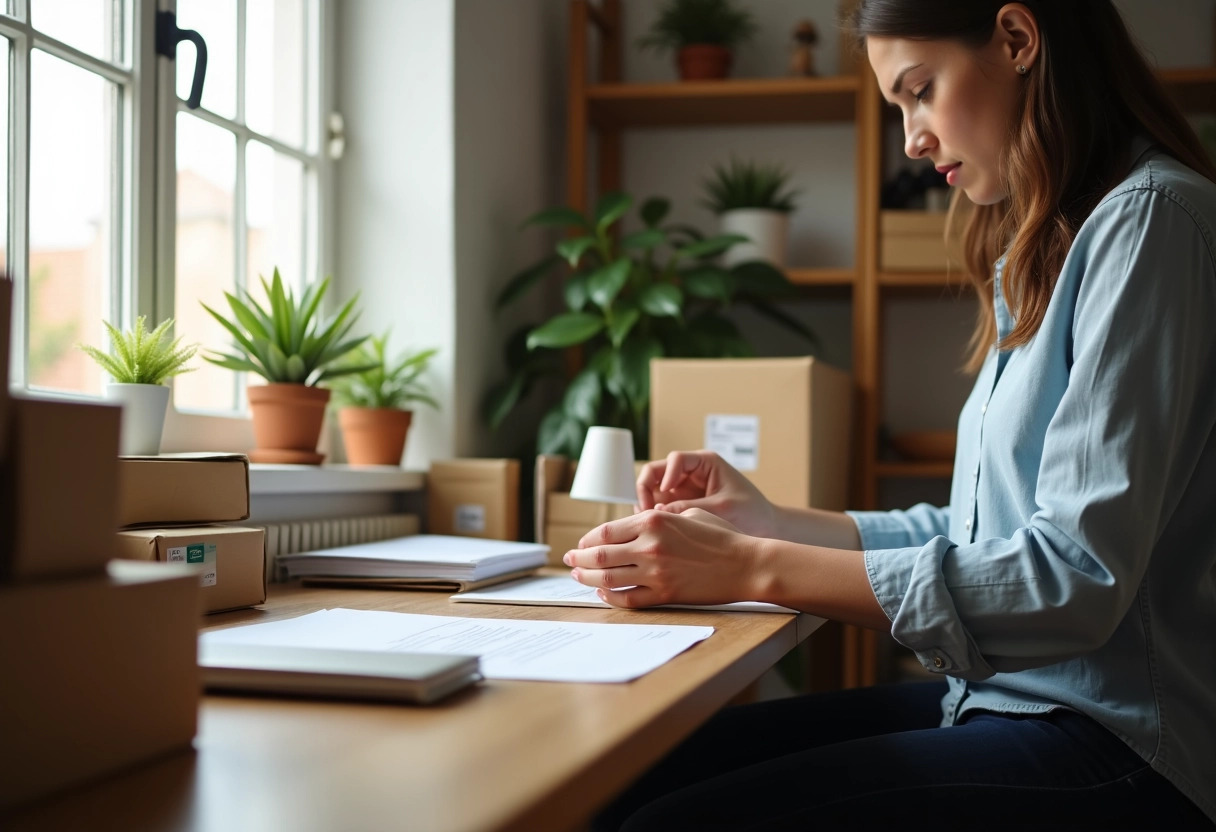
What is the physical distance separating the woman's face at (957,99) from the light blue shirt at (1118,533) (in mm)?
180

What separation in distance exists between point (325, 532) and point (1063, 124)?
44.6 inches

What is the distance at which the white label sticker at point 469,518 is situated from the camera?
6.11 feet

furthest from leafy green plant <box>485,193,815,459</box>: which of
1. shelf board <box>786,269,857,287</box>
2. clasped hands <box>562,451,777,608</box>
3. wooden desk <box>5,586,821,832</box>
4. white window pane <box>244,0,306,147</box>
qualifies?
wooden desk <box>5,586,821,832</box>

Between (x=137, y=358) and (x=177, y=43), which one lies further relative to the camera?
(x=177, y=43)

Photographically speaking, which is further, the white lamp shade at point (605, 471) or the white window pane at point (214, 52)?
the white window pane at point (214, 52)

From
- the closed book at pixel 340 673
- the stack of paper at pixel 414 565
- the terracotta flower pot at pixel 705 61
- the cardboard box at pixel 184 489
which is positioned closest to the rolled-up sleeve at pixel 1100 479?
the closed book at pixel 340 673

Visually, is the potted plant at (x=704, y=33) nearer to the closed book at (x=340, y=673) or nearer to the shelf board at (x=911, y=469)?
the shelf board at (x=911, y=469)

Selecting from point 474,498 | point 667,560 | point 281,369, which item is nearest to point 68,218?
point 281,369

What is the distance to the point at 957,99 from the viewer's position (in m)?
1.13

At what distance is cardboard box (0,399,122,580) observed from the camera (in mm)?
549

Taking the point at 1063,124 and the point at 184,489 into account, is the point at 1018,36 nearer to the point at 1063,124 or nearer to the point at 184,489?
the point at 1063,124

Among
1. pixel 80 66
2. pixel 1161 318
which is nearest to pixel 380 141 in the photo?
pixel 80 66

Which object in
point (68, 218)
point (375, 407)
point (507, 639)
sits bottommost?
point (507, 639)

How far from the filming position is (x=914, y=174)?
2.47 m
